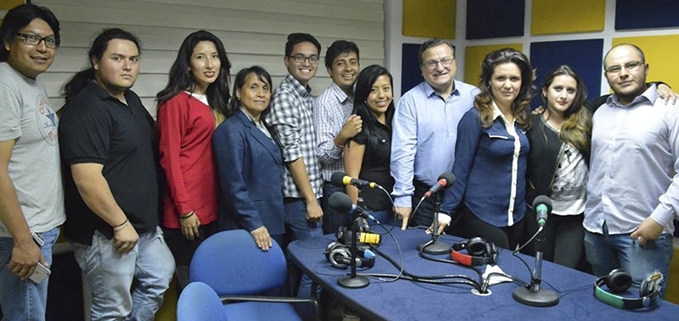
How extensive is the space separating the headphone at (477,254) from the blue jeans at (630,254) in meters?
0.64

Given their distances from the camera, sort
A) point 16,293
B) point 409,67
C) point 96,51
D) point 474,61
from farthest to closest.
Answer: point 474,61
point 409,67
point 96,51
point 16,293

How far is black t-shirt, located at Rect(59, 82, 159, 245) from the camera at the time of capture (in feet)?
7.03

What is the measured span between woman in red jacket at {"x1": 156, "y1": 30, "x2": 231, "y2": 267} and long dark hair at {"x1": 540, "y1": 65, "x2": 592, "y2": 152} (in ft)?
5.62

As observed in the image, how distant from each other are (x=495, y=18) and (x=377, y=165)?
85.2 inches

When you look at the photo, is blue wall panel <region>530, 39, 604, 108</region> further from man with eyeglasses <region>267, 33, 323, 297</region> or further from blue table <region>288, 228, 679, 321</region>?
blue table <region>288, 228, 679, 321</region>

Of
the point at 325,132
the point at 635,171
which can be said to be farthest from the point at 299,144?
the point at 635,171

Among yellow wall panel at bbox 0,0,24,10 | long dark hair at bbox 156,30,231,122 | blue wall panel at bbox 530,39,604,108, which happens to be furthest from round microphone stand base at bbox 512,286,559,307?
yellow wall panel at bbox 0,0,24,10

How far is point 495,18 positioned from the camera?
4.39m

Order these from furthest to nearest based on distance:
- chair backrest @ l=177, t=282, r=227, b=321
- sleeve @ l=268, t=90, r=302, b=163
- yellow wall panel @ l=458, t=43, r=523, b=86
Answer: yellow wall panel @ l=458, t=43, r=523, b=86 < sleeve @ l=268, t=90, r=302, b=163 < chair backrest @ l=177, t=282, r=227, b=321

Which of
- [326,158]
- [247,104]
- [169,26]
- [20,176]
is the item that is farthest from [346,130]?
[20,176]

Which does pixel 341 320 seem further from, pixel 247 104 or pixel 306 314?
pixel 247 104

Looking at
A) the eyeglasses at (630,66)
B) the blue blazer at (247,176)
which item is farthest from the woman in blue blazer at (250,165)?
the eyeglasses at (630,66)

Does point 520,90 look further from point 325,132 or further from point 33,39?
point 33,39

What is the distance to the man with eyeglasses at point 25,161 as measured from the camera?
6.33 feet
